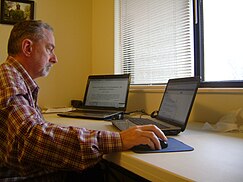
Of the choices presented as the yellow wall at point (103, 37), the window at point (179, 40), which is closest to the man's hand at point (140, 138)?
the window at point (179, 40)

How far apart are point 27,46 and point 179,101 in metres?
0.75

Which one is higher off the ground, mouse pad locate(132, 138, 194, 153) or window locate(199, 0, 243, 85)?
window locate(199, 0, 243, 85)

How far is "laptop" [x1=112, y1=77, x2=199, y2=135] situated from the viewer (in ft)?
3.64

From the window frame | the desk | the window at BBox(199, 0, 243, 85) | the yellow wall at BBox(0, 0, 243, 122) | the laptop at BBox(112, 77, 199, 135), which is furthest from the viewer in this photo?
the yellow wall at BBox(0, 0, 243, 122)

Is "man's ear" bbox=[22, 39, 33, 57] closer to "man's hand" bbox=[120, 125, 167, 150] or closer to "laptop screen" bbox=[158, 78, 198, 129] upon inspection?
"man's hand" bbox=[120, 125, 167, 150]

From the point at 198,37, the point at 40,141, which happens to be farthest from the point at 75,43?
the point at 40,141

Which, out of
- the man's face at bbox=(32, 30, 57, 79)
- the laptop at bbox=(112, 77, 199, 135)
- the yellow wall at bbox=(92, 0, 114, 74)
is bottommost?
the laptop at bbox=(112, 77, 199, 135)

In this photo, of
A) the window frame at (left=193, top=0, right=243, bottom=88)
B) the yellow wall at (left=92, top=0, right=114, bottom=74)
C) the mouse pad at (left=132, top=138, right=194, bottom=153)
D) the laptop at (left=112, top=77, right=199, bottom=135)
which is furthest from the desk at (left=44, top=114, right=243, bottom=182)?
the yellow wall at (left=92, top=0, right=114, bottom=74)

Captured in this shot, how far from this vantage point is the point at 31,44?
3.78 feet

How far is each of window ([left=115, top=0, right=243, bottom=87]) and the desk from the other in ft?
2.20

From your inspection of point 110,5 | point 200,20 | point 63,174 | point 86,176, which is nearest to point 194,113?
point 200,20

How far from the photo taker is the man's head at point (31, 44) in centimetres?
113

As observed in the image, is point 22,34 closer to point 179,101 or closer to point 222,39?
point 179,101

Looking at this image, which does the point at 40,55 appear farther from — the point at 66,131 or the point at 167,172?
the point at 167,172
